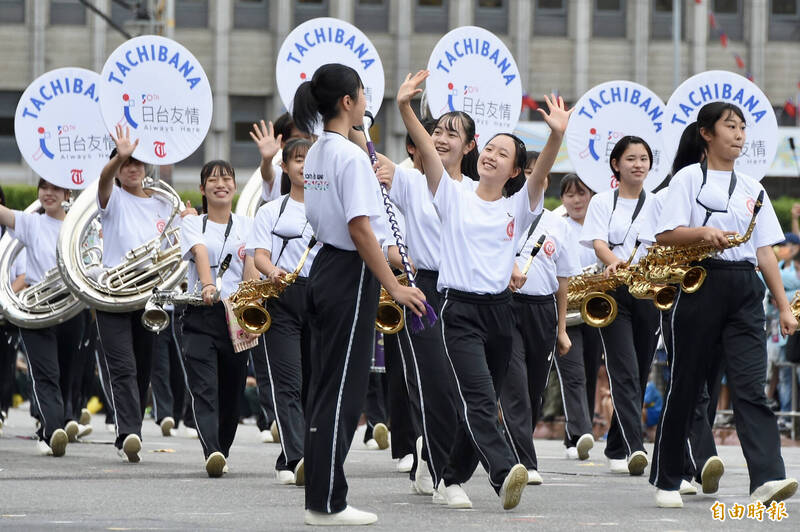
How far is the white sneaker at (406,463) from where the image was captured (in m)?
11.1

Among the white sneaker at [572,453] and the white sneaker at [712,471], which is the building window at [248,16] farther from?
the white sneaker at [712,471]

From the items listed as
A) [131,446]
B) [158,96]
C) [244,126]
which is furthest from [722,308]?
[244,126]

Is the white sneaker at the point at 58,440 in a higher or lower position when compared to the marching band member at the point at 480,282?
lower

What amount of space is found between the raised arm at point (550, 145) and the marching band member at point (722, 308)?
2.18ft

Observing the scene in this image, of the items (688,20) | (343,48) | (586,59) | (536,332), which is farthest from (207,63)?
(536,332)

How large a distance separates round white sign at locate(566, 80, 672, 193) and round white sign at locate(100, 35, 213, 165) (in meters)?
2.89

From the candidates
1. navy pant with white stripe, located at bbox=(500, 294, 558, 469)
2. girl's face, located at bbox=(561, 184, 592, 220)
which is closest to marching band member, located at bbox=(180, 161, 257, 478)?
navy pant with white stripe, located at bbox=(500, 294, 558, 469)

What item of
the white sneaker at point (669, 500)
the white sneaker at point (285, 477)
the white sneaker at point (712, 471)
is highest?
the white sneaker at point (712, 471)

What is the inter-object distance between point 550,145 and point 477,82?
14.5 ft

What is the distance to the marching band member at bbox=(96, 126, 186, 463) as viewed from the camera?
11.6 metres

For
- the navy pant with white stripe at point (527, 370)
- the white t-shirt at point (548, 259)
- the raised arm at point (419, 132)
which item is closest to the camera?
the raised arm at point (419, 132)

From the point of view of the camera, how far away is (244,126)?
1799 inches

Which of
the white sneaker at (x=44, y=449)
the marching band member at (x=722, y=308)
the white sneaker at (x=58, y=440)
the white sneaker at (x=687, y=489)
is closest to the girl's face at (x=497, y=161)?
the marching band member at (x=722, y=308)

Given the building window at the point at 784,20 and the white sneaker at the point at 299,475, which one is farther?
the building window at the point at 784,20
